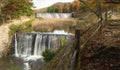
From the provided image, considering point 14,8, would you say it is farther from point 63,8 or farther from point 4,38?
point 63,8

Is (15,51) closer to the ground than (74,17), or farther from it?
closer to the ground

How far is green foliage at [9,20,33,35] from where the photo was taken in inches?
1264

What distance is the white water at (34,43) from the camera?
96.0ft

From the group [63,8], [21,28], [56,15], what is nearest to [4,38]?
[21,28]

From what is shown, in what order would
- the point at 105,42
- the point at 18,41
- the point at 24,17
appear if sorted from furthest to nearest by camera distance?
the point at 24,17
the point at 18,41
the point at 105,42

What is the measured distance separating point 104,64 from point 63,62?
1558 mm

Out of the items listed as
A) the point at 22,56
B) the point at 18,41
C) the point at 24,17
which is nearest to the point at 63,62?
the point at 22,56

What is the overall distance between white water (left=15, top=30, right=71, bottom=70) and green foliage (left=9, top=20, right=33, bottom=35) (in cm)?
71

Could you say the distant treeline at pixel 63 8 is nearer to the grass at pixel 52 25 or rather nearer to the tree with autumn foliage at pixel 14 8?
the grass at pixel 52 25

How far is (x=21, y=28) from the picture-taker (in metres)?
34.0

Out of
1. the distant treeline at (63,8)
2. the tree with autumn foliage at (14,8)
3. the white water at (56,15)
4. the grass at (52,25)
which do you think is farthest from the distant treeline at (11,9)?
the distant treeline at (63,8)

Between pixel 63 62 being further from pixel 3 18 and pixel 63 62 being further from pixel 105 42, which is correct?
pixel 3 18

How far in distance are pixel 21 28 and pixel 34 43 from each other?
4.03 metres

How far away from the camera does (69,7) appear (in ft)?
167
